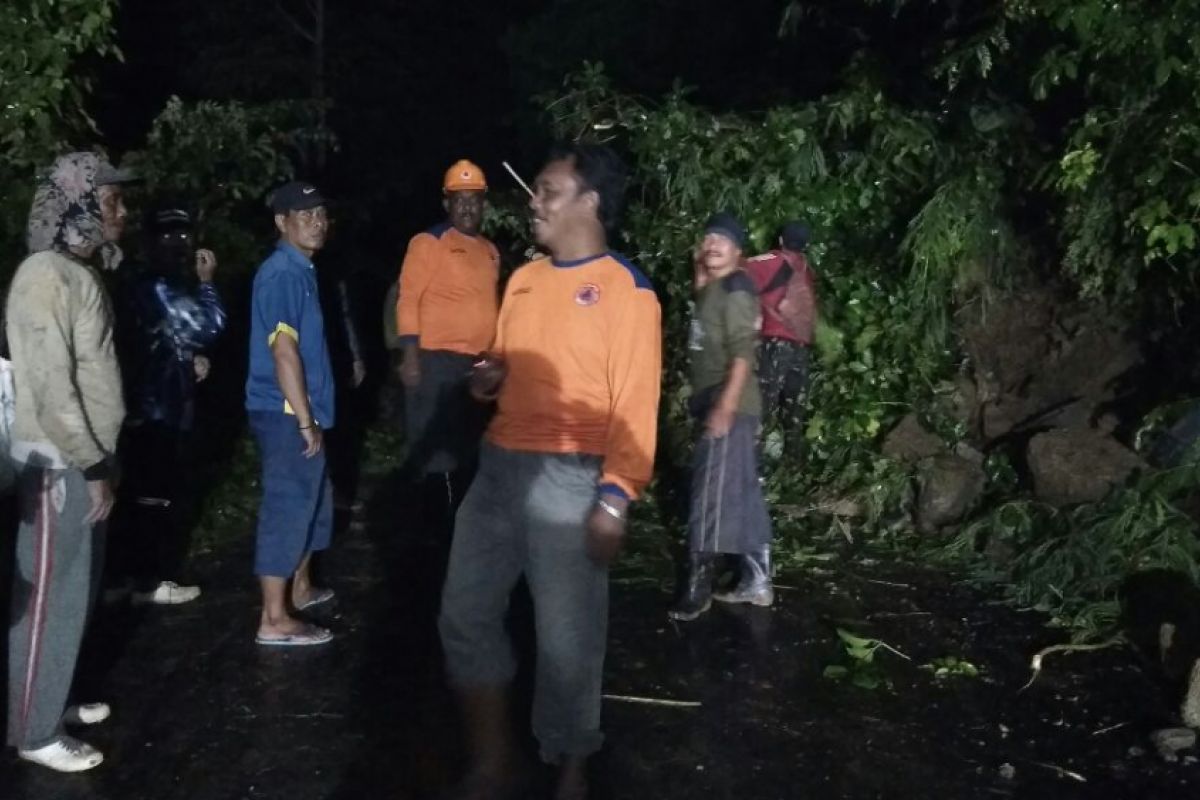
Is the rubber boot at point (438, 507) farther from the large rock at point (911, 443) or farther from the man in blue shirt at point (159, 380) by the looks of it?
the large rock at point (911, 443)

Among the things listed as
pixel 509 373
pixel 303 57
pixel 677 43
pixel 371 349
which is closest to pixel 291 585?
pixel 509 373

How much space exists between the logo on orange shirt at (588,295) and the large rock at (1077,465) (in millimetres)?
4356

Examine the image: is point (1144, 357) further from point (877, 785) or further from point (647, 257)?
point (877, 785)

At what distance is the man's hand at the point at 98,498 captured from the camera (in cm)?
479

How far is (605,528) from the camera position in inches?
166

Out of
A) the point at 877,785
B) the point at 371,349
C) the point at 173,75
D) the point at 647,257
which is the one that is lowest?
the point at 877,785

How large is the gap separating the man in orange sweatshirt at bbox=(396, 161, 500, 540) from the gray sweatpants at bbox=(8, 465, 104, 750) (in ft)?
8.34

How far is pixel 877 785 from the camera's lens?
498cm

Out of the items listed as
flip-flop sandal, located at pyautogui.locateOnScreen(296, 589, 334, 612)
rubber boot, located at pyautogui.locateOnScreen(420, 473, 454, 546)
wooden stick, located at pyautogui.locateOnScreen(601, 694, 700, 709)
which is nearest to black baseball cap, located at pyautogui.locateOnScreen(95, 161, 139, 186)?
flip-flop sandal, located at pyautogui.locateOnScreen(296, 589, 334, 612)

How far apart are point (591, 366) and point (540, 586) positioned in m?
0.70

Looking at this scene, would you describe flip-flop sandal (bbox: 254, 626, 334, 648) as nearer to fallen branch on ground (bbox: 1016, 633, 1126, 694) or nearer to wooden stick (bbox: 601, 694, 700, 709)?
wooden stick (bbox: 601, 694, 700, 709)

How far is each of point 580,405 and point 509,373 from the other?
262 mm

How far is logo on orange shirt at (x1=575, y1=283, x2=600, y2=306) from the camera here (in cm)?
425

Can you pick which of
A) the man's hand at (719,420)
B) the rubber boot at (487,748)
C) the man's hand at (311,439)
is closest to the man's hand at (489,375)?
the rubber boot at (487,748)
